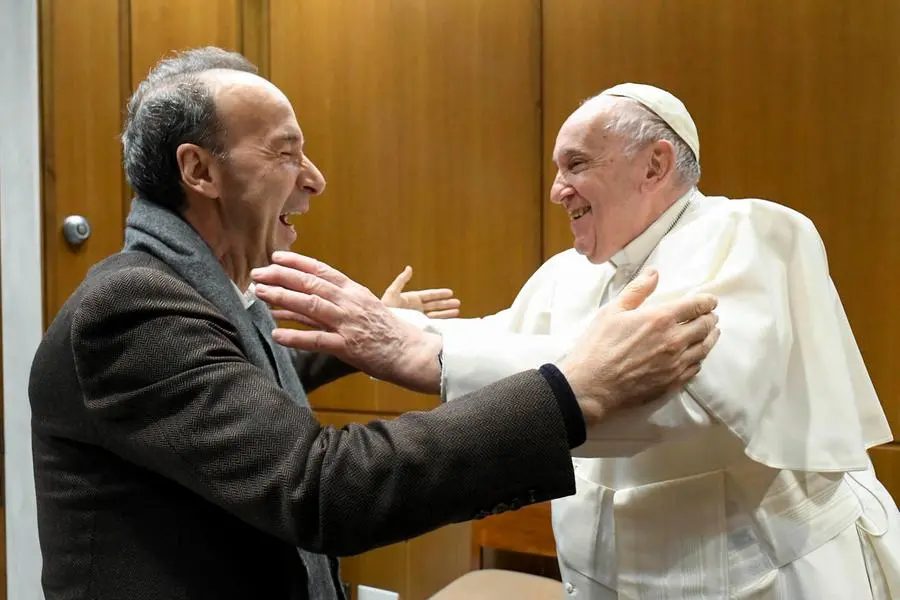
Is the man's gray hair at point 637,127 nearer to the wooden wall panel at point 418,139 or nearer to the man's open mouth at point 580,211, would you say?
the man's open mouth at point 580,211

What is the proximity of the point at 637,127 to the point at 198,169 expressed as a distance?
81 cm

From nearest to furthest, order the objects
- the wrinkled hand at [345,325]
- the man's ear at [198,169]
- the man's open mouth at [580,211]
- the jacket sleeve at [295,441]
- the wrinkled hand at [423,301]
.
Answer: the jacket sleeve at [295,441] → the wrinkled hand at [345,325] → the man's ear at [198,169] → the man's open mouth at [580,211] → the wrinkled hand at [423,301]

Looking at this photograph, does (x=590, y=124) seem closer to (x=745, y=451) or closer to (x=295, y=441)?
(x=745, y=451)

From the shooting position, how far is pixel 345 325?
1175 millimetres

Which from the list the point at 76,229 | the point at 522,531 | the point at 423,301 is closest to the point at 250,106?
the point at 423,301

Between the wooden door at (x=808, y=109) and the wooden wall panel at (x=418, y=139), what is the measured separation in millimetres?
396

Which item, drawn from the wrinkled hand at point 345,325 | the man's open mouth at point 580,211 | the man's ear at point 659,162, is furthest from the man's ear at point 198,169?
the man's ear at point 659,162

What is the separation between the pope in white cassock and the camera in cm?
121

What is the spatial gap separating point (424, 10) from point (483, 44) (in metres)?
0.28

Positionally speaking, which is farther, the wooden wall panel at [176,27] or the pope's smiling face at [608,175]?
the wooden wall panel at [176,27]

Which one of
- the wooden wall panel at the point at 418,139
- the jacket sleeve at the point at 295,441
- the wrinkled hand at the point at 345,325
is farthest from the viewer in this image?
the wooden wall panel at the point at 418,139

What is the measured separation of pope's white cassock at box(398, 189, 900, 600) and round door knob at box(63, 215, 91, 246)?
1654 millimetres

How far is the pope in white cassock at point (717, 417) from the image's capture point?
1211mm

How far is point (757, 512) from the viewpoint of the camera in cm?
129
